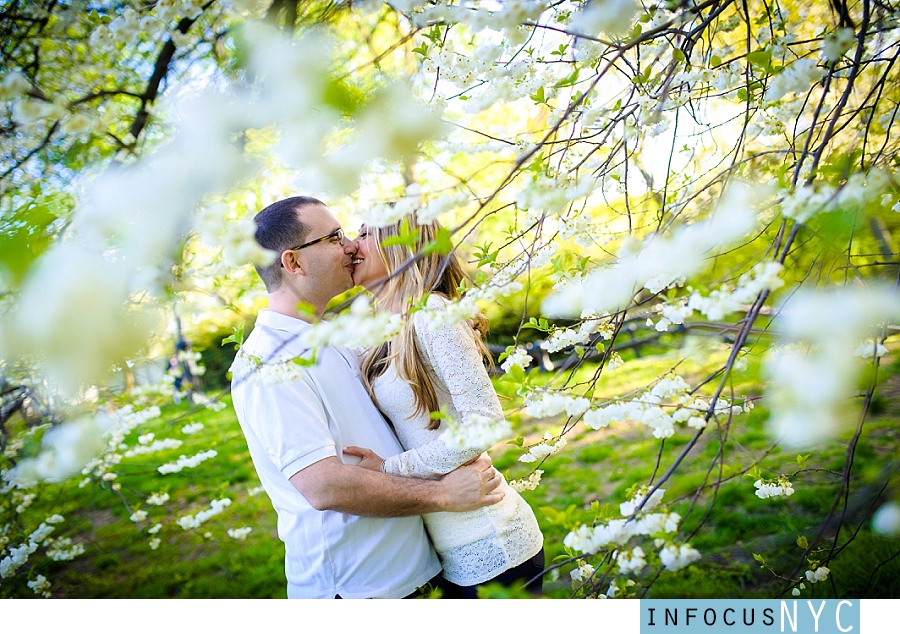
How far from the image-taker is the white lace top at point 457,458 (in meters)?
1.10

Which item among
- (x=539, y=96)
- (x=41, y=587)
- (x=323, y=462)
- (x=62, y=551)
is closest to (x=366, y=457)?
(x=323, y=462)

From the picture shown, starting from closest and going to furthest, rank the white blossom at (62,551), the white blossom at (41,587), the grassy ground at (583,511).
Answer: the white blossom at (41,587) < the grassy ground at (583,511) < the white blossom at (62,551)

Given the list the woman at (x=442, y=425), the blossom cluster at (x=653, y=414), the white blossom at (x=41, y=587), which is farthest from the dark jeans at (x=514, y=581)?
the white blossom at (x=41, y=587)

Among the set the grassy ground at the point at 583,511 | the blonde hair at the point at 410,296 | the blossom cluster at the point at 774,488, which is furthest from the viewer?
the grassy ground at the point at 583,511

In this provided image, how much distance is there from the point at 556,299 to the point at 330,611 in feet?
2.42

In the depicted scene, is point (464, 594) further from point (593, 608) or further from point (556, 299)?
point (556, 299)

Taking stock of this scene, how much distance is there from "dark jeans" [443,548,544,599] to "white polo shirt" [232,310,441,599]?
7 cm

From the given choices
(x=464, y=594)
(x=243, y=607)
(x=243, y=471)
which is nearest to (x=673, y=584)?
(x=464, y=594)

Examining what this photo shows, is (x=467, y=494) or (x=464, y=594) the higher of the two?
(x=467, y=494)

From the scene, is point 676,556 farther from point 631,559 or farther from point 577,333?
point 577,333

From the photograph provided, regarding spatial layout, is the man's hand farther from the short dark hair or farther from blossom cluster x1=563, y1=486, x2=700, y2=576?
the short dark hair

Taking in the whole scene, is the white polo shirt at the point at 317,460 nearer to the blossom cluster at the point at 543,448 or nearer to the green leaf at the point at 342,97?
the blossom cluster at the point at 543,448

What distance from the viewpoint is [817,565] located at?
1.23 m

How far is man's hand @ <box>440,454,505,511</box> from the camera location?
1108mm
